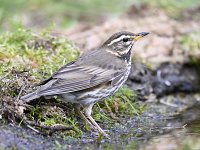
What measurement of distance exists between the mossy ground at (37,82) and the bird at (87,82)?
0.18 meters

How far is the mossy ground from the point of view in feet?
25.4

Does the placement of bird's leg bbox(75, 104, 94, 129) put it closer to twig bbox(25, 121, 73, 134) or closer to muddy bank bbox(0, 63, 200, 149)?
muddy bank bbox(0, 63, 200, 149)

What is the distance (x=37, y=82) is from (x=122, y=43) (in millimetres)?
1412

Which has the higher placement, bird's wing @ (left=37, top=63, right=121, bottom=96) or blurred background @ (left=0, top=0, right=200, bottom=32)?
blurred background @ (left=0, top=0, right=200, bottom=32)

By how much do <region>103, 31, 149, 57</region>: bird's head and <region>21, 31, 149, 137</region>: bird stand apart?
13 cm

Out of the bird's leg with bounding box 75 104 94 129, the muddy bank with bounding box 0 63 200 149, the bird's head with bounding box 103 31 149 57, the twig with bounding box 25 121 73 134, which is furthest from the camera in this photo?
the bird's head with bounding box 103 31 149 57

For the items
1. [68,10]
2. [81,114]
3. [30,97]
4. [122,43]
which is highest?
[68,10]

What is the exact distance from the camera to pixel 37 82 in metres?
8.55

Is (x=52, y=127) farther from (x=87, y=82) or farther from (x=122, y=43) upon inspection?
(x=122, y=43)

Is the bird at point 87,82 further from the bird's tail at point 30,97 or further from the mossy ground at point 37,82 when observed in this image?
the mossy ground at point 37,82

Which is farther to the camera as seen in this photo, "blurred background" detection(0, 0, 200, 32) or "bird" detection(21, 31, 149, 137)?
"blurred background" detection(0, 0, 200, 32)

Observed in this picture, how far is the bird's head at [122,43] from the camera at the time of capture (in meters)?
9.14

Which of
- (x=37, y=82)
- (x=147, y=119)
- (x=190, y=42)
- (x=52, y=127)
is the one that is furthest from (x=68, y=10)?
(x=52, y=127)

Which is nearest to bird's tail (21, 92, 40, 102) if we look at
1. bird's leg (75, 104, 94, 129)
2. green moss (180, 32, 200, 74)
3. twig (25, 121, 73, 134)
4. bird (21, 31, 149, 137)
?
bird (21, 31, 149, 137)
